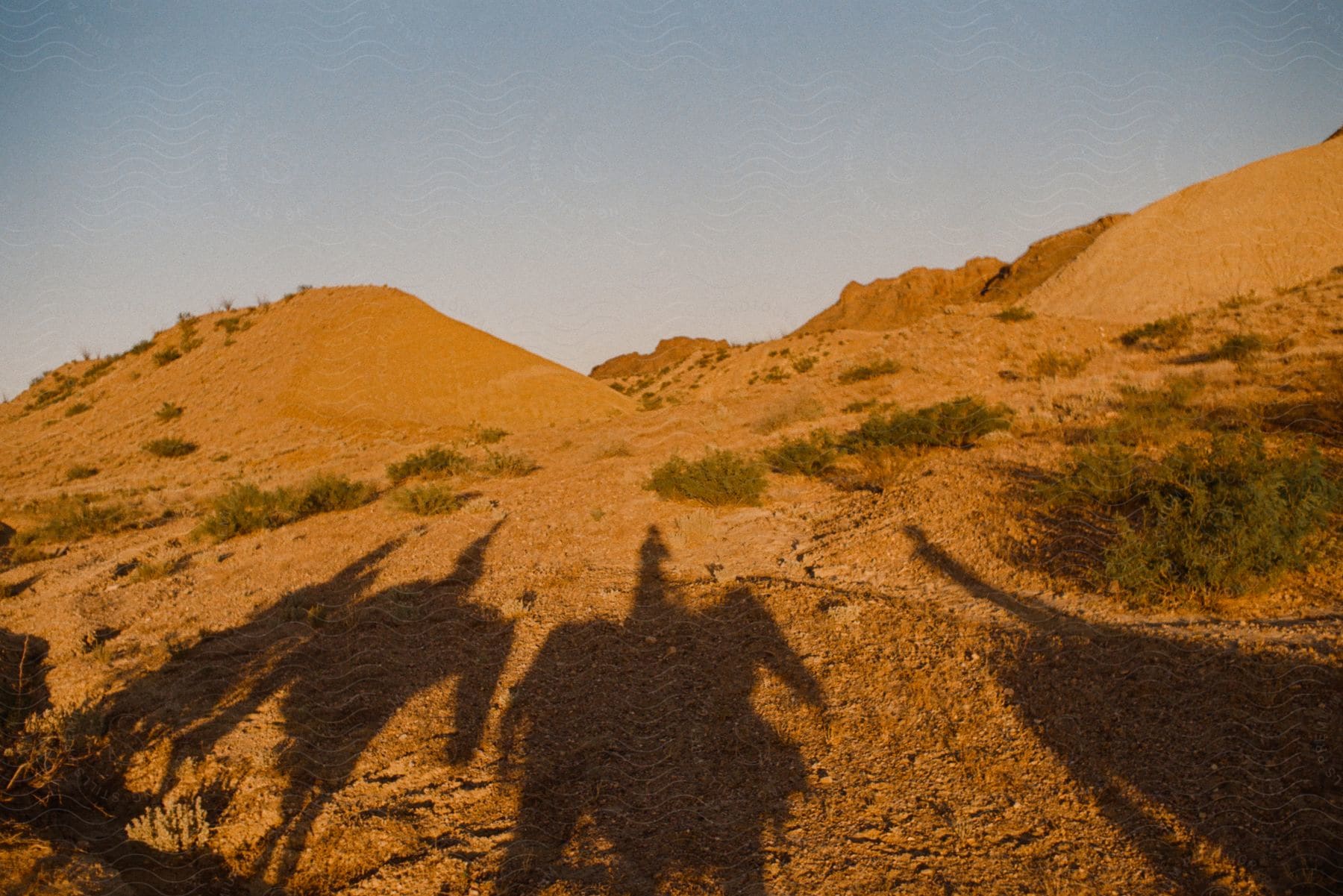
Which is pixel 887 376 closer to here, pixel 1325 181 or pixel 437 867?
pixel 437 867

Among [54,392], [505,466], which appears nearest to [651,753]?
[505,466]

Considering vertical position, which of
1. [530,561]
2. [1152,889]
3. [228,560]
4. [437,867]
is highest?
[228,560]

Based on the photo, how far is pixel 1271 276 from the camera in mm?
21578

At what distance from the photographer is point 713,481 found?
9102mm

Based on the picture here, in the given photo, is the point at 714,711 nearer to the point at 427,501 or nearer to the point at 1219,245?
the point at 427,501

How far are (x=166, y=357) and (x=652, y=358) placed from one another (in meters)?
44.9

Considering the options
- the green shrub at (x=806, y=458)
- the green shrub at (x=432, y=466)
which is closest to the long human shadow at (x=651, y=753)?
the green shrub at (x=806, y=458)

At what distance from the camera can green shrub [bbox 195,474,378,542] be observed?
33.3 ft

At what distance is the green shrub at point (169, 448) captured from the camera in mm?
20625

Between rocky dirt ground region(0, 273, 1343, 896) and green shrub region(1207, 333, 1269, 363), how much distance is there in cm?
416

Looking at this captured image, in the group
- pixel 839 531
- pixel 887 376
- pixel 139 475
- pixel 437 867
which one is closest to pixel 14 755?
pixel 437 867

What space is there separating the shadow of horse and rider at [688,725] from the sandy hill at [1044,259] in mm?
44025

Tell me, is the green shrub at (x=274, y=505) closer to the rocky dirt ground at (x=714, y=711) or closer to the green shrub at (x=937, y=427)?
the rocky dirt ground at (x=714, y=711)

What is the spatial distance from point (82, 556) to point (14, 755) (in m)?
7.21
